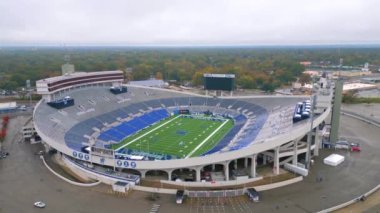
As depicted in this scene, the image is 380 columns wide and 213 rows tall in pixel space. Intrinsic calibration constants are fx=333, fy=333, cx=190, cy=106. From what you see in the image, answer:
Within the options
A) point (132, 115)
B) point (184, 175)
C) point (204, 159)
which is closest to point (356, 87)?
point (132, 115)

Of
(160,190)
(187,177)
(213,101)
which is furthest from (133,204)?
(213,101)

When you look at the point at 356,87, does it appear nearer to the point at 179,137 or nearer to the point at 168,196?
the point at 179,137

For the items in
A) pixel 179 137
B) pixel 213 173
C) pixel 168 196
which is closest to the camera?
pixel 168 196

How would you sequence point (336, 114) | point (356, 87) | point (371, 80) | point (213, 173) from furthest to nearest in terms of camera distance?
1. point (371, 80)
2. point (356, 87)
3. point (336, 114)
4. point (213, 173)

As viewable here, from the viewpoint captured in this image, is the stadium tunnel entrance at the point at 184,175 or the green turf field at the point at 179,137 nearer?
the stadium tunnel entrance at the point at 184,175

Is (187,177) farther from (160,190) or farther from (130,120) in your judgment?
(130,120)

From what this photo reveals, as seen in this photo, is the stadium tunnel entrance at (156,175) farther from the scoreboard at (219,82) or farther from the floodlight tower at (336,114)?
the scoreboard at (219,82)

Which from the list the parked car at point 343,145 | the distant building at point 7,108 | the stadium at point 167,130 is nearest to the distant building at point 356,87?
the stadium at point 167,130
